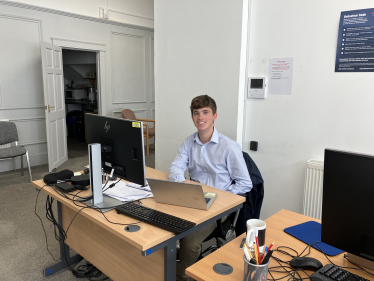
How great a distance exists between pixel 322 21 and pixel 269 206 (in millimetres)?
1627

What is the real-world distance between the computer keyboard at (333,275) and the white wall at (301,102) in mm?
1400

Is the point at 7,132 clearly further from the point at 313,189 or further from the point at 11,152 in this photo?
the point at 313,189

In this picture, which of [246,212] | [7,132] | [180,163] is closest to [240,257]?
[246,212]

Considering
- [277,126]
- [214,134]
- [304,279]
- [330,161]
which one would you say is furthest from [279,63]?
[304,279]

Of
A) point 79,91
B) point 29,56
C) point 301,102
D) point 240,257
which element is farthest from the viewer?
point 79,91

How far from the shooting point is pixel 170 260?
141cm

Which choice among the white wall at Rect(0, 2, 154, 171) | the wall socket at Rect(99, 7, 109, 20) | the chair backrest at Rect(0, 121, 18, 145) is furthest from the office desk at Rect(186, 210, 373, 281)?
the wall socket at Rect(99, 7, 109, 20)

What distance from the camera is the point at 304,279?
1.03m

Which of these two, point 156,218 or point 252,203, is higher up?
point 156,218

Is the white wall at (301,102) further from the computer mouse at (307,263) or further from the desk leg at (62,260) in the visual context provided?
the desk leg at (62,260)

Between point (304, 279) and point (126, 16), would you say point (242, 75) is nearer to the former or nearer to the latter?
point (304, 279)

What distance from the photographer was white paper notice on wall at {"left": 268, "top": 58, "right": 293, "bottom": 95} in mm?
2438

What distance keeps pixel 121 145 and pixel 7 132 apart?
3715mm

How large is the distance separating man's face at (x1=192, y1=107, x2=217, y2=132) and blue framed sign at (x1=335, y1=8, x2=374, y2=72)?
41.2 inches
